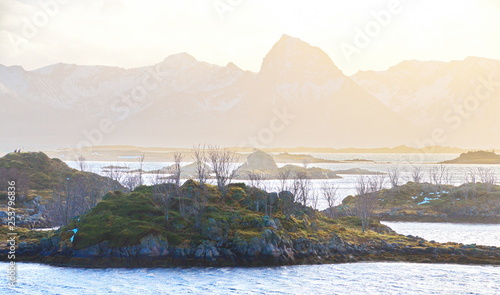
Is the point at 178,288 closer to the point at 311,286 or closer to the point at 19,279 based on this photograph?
the point at 311,286

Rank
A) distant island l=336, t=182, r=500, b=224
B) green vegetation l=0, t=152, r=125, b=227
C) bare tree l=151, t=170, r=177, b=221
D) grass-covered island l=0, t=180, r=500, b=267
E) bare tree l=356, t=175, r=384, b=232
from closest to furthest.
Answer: grass-covered island l=0, t=180, r=500, b=267 → bare tree l=151, t=170, r=177, b=221 → bare tree l=356, t=175, r=384, b=232 → green vegetation l=0, t=152, r=125, b=227 → distant island l=336, t=182, r=500, b=224

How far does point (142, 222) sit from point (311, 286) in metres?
24.8

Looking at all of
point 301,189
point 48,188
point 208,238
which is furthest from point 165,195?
point 48,188

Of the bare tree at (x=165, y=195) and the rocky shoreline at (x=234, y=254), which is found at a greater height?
the bare tree at (x=165, y=195)

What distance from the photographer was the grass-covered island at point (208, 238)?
57781 mm

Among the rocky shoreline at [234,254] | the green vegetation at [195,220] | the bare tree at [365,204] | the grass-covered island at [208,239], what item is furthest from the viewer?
the bare tree at [365,204]

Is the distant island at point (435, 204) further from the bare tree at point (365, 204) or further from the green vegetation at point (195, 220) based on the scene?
the green vegetation at point (195, 220)

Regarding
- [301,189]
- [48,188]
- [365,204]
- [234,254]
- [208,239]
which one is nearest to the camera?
[234,254]

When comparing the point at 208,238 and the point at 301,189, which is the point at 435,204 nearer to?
the point at 301,189

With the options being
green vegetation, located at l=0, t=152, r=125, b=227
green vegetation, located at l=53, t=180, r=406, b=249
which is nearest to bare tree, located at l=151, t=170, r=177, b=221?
green vegetation, located at l=53, t=180, r=406, b=249

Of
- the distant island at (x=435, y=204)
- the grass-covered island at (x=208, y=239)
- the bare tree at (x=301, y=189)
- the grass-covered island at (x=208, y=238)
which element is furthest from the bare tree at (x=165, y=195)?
the distant island at (x=435, y=204)

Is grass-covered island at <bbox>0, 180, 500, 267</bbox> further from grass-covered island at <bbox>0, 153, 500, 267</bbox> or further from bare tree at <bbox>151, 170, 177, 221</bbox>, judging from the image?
bare tree at <bbox>151, 170, 177, 221</bbox>

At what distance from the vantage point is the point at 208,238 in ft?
198

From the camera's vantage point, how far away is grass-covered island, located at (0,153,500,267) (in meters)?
57.8
